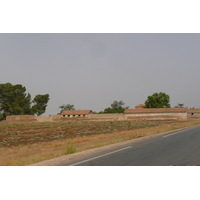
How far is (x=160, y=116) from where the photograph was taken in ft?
280

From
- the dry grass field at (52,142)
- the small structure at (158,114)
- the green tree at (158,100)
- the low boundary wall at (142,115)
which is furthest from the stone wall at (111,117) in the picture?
the dry grass field at (52,142)

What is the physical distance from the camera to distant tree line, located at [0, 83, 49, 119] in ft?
325

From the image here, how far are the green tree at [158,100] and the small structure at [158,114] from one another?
25.5 metres

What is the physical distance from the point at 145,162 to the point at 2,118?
9337 centimetres

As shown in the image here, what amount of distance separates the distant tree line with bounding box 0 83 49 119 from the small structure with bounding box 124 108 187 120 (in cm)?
4222

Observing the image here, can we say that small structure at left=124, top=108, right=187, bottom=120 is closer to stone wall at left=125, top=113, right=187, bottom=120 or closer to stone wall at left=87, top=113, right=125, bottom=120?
stone wall at left=125, top=113, right=187, bottom=120

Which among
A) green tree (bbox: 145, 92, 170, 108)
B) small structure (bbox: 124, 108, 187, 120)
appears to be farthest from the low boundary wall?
green tree (bbox: 145, 92, 170, 108)

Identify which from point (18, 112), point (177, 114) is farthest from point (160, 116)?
point (18, 112)

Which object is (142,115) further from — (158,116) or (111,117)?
(111,117)

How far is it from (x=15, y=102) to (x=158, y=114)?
5372cm

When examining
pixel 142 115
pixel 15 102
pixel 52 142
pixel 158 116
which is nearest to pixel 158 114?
Answer: pixel 158 116

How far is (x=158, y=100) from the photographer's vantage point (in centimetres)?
11419

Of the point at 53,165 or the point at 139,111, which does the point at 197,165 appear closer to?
the point at 53,165

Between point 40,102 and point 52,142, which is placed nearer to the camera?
point 52,142
